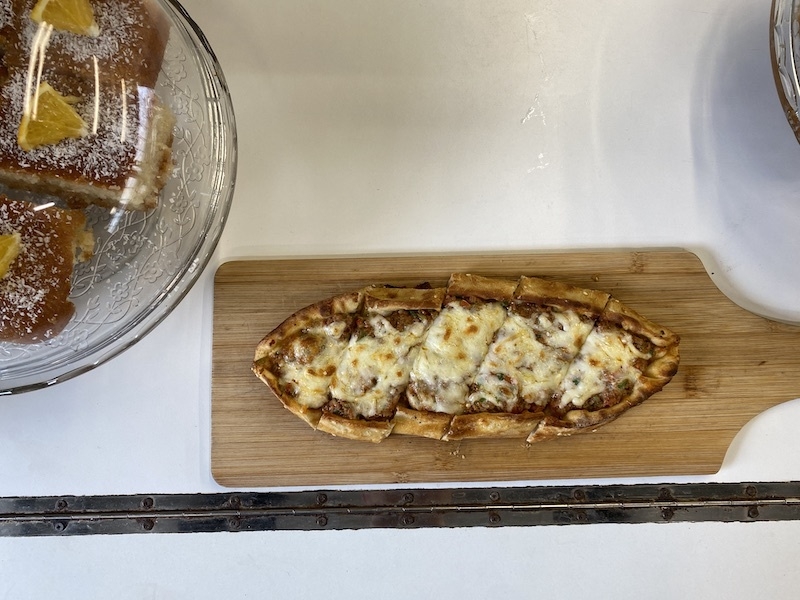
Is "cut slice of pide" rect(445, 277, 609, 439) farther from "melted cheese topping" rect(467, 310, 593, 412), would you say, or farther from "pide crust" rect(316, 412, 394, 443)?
"pide crust" rect(316, 412, 394, 443)

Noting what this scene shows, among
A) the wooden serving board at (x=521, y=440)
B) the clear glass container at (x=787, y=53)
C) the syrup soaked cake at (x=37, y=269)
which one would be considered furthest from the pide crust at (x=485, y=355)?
the clear glass container at (x=787, y=53)

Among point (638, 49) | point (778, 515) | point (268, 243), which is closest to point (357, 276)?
point (268, 243)

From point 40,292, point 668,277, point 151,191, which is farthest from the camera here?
point 668,277

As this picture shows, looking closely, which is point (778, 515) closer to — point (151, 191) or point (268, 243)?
point (268, 243)

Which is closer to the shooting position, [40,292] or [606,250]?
[40,292]

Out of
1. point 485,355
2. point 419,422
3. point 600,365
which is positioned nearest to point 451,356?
point 485,355

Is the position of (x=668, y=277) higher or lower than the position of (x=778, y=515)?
higher

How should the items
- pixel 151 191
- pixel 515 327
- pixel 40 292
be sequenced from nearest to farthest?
pixel 40 292
pixel 151 191
pixel 515 327
